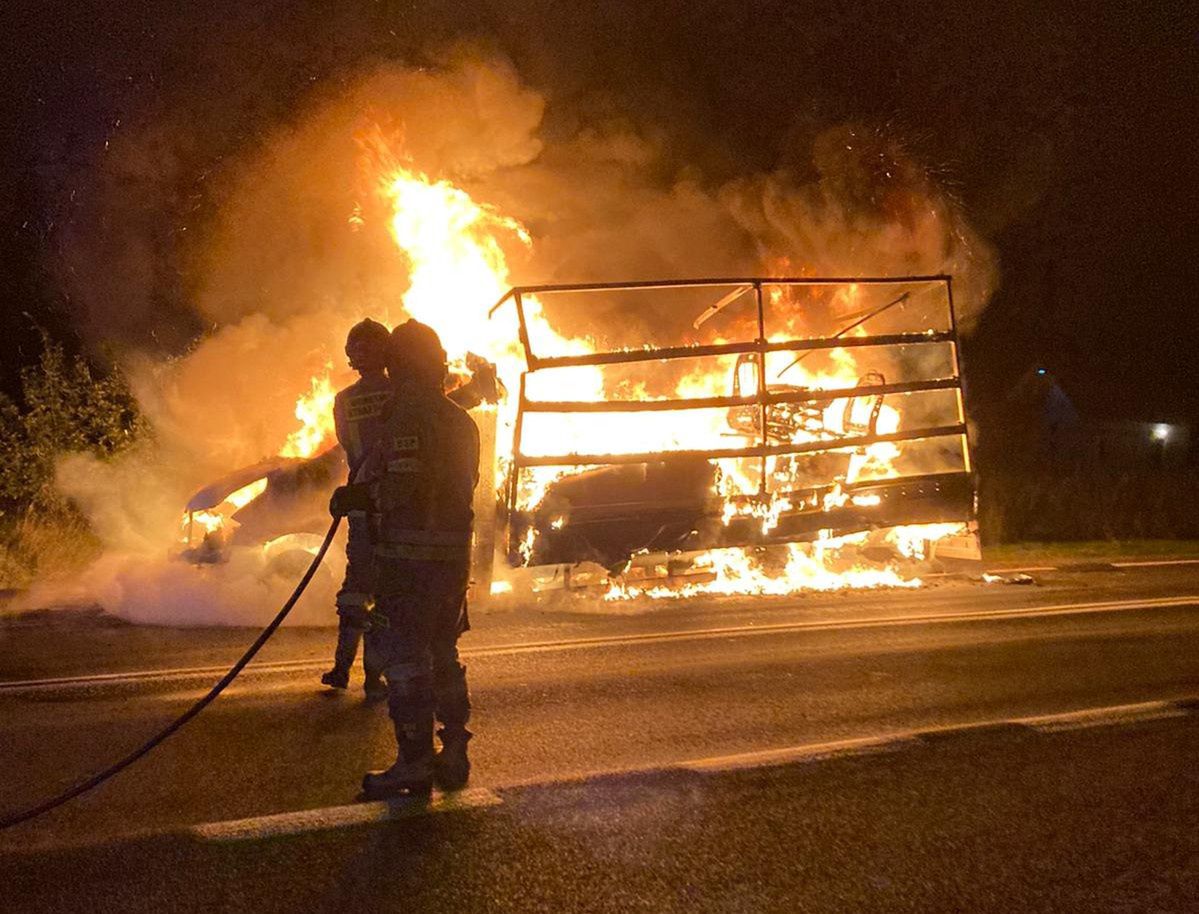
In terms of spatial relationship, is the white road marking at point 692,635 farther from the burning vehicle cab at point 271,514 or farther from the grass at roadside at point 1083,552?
the grass at roadside at point 1083,552

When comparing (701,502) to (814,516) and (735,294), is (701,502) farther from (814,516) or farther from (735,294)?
(735,294)

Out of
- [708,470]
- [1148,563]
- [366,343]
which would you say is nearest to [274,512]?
[366,343]

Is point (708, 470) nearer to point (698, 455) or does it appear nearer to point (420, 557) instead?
point (698, 455)

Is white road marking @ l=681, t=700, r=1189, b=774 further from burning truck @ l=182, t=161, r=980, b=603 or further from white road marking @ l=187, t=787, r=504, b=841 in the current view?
burning truck @ l=182, t=161, r=980, b=603

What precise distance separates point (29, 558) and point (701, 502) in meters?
6.34

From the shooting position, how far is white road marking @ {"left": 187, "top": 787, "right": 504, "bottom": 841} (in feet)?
12.6

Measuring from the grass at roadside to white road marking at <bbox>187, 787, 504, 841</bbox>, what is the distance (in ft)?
31.2

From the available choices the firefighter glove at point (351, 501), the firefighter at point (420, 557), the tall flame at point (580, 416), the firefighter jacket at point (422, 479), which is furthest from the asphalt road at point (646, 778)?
the tall flame at point (580, 416)

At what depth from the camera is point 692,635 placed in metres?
7.66

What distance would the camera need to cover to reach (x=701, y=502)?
8.80 m

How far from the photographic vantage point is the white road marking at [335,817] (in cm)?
384

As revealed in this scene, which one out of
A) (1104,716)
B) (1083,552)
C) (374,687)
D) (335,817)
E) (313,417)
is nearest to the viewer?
(335,817)

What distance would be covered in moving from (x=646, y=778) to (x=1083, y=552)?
11.3m

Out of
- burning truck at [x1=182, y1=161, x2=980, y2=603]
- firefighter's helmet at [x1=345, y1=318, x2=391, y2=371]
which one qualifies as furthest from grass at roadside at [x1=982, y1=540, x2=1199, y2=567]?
firefighter's helmet at [x1=345, y1=318, x2=391, y2=371]
